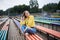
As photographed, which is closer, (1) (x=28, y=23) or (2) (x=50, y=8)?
(1) (x=28, y=23)

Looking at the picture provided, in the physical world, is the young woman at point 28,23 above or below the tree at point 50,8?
above

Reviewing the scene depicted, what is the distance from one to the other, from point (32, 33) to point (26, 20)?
0.49 meters

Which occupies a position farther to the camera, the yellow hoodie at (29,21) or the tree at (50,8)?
A: the tree at (50,8)

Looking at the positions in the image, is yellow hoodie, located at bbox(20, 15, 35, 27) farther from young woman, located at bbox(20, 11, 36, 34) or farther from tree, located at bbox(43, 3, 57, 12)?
tree, located at bbox(43, 3, 57, 12)

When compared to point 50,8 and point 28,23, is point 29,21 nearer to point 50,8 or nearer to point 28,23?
point 28,23

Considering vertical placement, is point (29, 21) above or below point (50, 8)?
above

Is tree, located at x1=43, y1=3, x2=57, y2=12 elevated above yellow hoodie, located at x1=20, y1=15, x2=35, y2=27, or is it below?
below

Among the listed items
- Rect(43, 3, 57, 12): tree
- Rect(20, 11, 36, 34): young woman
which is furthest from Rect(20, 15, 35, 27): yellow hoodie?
Rect(43, 3, 57, 12): tree

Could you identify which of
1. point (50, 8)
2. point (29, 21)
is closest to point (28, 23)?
point (29, 21)

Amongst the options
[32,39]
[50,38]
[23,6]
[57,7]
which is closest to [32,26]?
[32,39]

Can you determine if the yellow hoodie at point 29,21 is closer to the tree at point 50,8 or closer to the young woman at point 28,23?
the young woman at point 28,23

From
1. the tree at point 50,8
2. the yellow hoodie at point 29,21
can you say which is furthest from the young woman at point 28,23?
the tree at point 50,8

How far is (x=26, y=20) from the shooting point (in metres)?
5.32

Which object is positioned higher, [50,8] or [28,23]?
[28,23]
